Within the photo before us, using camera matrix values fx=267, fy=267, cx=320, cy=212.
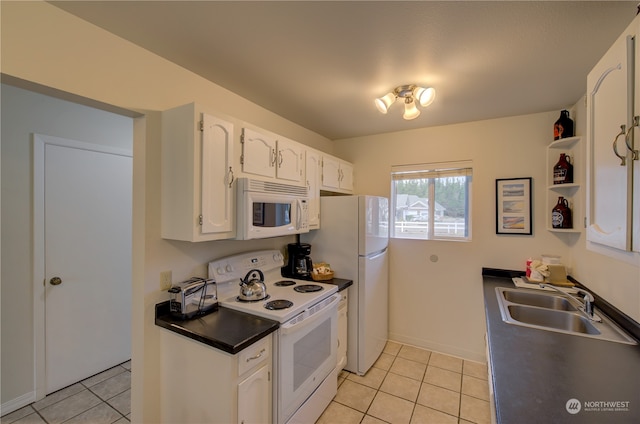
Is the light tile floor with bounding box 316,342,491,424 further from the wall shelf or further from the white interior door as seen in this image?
the white interior door

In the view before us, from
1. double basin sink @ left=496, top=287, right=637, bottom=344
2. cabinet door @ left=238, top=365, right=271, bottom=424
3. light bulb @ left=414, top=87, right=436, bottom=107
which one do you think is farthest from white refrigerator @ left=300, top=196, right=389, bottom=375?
cabinet door @ left=238, top=365, right=271, bottom=424

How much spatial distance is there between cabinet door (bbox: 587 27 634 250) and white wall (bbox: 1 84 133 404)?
3.44 meters

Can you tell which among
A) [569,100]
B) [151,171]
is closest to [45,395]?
[151,171]

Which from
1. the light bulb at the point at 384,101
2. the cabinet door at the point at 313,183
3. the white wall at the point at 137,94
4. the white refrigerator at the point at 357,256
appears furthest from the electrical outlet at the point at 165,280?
the light bulb at the point at 384,101

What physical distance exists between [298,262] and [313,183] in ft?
2.54

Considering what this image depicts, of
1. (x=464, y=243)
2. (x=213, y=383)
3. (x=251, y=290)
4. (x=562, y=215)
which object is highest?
(x=562, y=215)

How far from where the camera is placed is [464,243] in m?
2.79

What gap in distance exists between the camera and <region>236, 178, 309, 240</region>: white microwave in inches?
69.2

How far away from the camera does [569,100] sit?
2211 mm

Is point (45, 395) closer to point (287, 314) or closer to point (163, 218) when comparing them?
point (163, 218)

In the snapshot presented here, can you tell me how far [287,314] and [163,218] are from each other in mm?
963

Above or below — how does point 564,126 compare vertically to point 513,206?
above

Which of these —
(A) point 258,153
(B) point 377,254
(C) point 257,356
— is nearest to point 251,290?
(C) point 257,356

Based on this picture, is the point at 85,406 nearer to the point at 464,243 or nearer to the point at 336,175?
the point at 336,175
